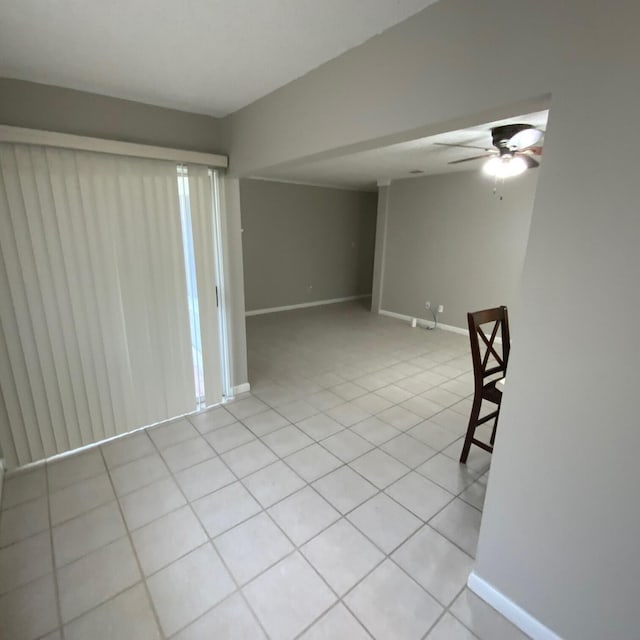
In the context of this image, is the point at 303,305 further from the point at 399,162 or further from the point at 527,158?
the point at 527,158

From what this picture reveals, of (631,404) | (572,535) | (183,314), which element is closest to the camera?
(631,404)

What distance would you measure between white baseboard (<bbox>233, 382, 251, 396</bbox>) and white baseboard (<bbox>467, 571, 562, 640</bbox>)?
225 centimetres

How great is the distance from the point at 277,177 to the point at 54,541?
216 inches

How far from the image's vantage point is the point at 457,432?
2.65m

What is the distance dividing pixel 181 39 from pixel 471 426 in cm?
260

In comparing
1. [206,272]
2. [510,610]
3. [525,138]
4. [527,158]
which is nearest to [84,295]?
[206,272]

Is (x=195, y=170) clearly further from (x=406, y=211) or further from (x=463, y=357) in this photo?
(x=406, y=211)

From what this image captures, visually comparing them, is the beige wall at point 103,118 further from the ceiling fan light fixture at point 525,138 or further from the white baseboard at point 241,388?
the ceiling fan light fixture at point 525,138

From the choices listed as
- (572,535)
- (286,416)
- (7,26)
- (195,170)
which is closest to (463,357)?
(286,416)

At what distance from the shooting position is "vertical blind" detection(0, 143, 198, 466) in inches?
77.0

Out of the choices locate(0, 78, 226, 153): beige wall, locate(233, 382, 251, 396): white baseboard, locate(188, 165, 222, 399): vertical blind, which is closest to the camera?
locate(0, 78, 226, 153): beige wall

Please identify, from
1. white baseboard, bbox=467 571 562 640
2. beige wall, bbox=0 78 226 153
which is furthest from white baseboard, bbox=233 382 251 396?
white baseboard, bbox=467 571 562 640

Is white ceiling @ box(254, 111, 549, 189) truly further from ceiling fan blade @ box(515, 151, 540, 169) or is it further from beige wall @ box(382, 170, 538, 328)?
beige wall @ box(382, 170, 538, 328)

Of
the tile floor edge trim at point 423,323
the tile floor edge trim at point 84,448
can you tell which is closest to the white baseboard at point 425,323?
the tile floor edge trim at point 423,323
